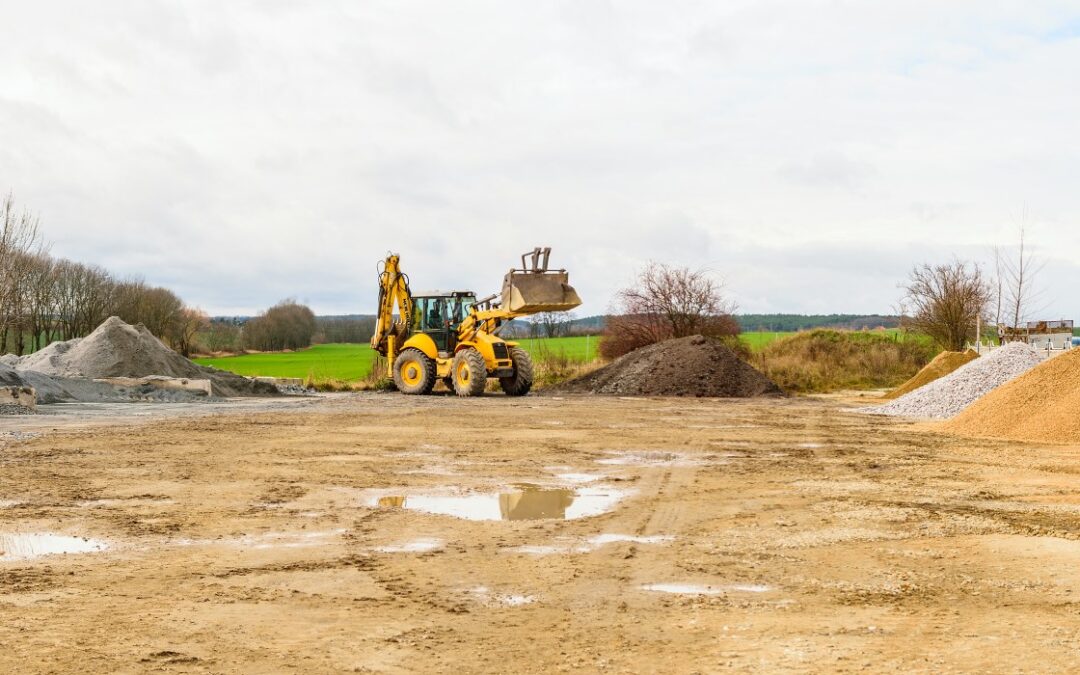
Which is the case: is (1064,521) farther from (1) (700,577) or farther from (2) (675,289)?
(2) (675,289)

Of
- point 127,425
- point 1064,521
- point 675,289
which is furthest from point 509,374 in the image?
point 1064,521

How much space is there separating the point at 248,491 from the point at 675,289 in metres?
30.8

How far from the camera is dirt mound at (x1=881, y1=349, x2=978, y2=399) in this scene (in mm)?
32844

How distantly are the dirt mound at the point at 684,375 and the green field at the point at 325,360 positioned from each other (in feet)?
22.1

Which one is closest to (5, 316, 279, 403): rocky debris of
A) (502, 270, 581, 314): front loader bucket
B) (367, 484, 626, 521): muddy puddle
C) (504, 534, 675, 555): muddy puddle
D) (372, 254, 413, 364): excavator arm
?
(372, 254, 413, 364): excavator arm

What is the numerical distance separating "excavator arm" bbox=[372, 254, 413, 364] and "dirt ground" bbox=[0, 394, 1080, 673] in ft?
56.0

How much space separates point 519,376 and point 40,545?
80.7 ft

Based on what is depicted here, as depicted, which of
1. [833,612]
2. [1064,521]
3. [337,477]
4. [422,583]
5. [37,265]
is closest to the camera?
[833,612]

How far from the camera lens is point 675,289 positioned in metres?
41.9

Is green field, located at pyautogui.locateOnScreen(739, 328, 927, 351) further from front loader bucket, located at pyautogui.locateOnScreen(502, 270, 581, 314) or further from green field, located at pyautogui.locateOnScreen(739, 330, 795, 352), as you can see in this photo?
front loader bucket, located at pyautogui.locateOnScreen(502, 270, 581, 314)

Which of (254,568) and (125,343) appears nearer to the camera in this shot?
(254,568)

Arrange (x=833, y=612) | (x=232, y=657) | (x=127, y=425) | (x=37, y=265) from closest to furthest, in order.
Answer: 1. (x=232, y=657)
2. (x=833, y=612)
3. (x=127, y=425)
4. (x=37, y=265)

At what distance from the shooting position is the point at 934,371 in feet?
108

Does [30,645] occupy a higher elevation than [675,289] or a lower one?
lower
